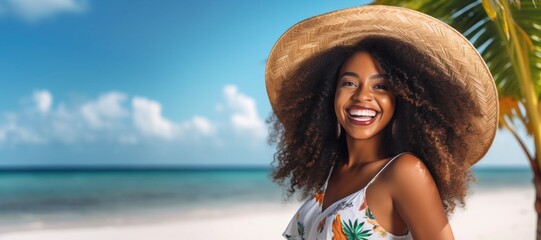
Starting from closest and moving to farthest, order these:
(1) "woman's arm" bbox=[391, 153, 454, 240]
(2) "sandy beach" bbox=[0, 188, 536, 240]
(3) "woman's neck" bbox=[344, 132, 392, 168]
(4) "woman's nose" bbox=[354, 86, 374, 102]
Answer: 1. (1) "woman's arm" bbox=[391, 153, 454, 240]
2. (4) "woman's nose" bbox=[354, 86, 374, 102]
3. (3) "woman's neck" bbox=[344, 132, 392, 168]
4. (2) "sandy beach" bbox=[0, 188, 536, 240]

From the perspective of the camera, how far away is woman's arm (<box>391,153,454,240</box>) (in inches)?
73.5

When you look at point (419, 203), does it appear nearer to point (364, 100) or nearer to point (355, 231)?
point (355, 231)

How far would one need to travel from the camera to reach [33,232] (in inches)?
500

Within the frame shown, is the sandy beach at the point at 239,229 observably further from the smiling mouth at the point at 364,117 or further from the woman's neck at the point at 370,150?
the smiling mouth at the point at 364,117

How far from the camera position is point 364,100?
82.7 inches

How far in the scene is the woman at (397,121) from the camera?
1.95m

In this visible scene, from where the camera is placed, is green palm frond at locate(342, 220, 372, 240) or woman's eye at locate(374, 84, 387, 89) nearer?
green palm frond at locate(342, 220, 372, 240)

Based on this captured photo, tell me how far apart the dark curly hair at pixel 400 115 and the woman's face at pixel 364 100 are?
0.03m

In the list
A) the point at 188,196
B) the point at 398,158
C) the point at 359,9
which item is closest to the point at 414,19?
the point at 359,9

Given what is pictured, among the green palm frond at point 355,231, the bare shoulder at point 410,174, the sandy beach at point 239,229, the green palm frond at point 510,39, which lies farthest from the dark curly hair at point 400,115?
the sandy beach at point 239,229

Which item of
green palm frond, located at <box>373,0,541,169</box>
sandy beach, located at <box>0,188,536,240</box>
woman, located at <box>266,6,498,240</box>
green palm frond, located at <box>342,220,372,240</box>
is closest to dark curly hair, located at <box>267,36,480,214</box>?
woman, located at <box>266,6,498,240</box>

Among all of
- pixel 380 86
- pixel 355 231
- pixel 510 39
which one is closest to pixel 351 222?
pixel 355 231

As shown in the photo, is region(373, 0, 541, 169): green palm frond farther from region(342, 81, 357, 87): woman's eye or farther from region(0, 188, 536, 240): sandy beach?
A: region(0, 188, 536, 240): sandy beach

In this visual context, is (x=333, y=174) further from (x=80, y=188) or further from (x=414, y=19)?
(x=80, y=188)
